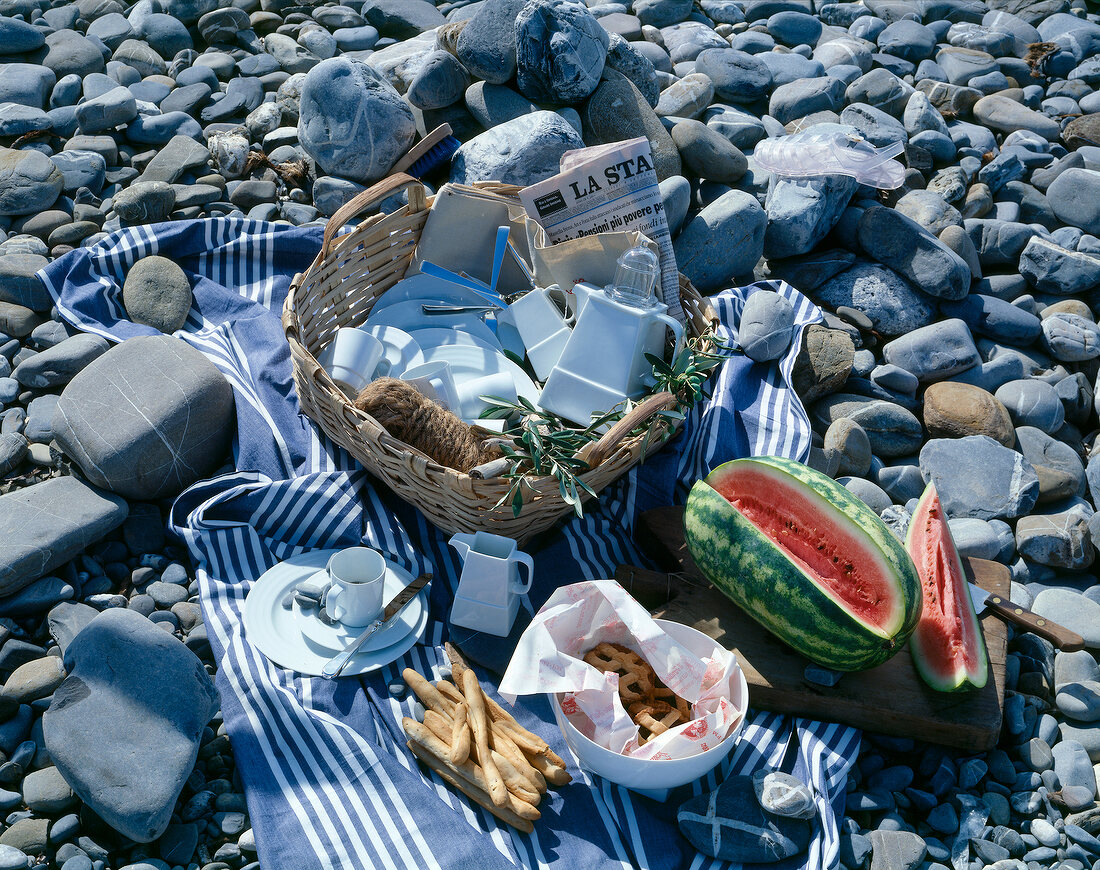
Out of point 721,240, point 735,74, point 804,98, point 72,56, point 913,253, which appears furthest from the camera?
point 735,74

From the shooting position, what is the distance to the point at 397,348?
363cm

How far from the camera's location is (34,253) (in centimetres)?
465

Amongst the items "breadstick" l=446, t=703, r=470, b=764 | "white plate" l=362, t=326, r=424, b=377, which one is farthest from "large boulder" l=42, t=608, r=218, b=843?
"white plate" l=362, t=326, r=424, b=377

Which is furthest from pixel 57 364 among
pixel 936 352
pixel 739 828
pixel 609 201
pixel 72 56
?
pixel 936 352

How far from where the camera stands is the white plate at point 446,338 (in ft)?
12.4

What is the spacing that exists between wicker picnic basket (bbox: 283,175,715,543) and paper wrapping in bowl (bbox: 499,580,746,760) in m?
0.40

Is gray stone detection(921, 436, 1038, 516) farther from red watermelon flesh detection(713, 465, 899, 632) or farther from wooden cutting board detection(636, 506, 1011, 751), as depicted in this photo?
red watermelon flesh detection(713, 465, 899, 632)

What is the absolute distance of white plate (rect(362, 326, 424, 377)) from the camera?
3.57 m

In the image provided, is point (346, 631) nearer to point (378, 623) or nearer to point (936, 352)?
point (378, 623)

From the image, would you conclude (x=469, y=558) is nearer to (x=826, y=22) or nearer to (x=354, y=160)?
(x=354, y=160)

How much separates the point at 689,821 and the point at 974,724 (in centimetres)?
101

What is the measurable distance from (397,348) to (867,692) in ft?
7.03

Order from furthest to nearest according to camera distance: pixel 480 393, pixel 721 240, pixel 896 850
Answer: pixel 721 240 → pixel 480 393 → pixel 896 850

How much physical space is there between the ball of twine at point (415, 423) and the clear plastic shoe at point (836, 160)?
2857mm
